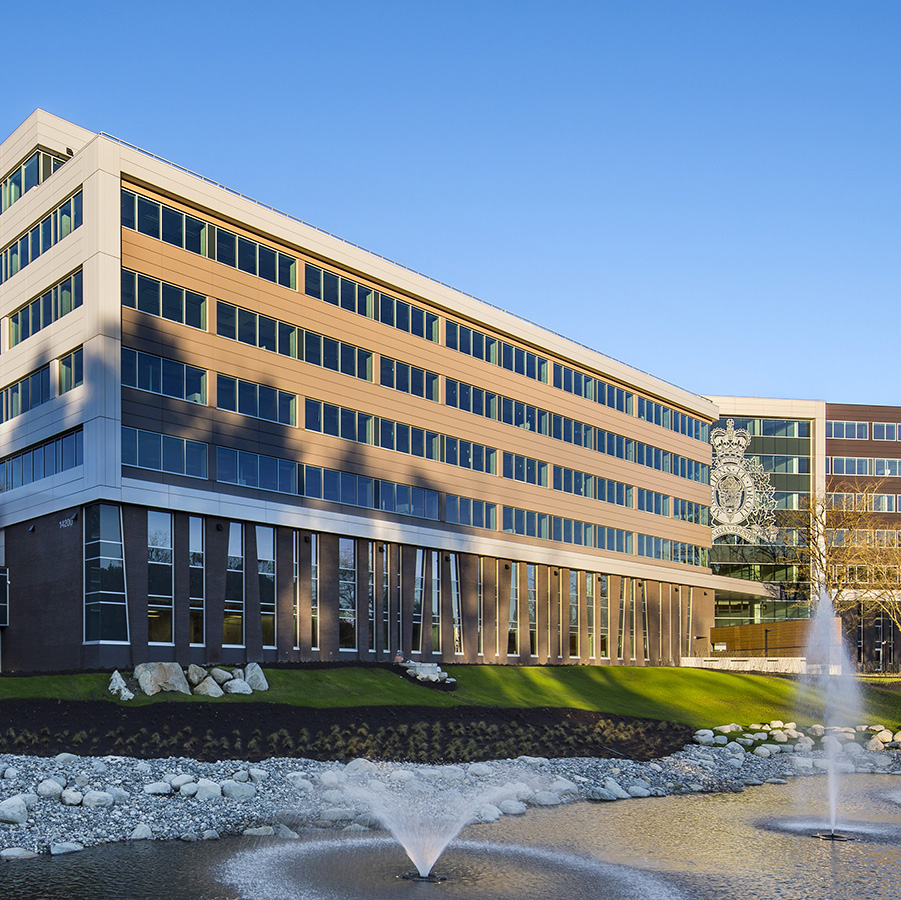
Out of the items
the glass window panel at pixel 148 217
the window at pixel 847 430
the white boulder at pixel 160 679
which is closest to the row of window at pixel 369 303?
the glass window panel at pixel 148 217

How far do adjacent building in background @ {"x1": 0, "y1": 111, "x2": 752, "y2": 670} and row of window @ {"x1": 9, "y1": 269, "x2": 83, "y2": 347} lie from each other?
150 mm

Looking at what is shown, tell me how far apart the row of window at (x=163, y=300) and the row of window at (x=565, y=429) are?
19129 millimetres

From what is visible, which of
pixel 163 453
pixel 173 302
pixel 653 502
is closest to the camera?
pixel 163 453

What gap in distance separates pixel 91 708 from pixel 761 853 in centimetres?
2053

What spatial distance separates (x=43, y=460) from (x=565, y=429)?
3770 cm

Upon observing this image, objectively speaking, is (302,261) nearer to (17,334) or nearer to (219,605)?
(17,334)

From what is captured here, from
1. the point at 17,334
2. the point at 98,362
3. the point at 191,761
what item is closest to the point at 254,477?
the point at 98,362

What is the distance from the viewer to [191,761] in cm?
2903

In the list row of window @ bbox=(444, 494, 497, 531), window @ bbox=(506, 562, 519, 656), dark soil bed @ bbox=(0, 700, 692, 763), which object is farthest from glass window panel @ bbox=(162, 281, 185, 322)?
window @ bbox=(506, 562, 519, 656)

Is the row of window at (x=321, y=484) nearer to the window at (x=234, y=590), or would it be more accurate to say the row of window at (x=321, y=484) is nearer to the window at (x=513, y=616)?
the window at (x=234, y=590)

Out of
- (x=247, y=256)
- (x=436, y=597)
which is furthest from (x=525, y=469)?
(x=247, y=256)

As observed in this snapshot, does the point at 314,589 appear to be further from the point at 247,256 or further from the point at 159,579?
the point at 247,256

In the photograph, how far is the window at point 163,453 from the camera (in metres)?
46.7

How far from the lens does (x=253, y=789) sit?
27.1 meters
